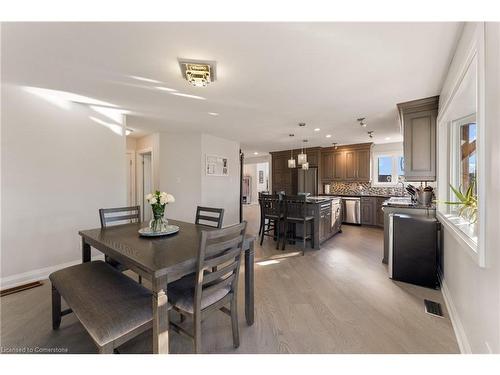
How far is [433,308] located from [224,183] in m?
4.40

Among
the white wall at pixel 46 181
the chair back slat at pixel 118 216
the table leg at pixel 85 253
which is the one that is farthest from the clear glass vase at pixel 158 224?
the white wall at pixel 46 181

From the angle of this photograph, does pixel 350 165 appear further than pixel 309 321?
Yes

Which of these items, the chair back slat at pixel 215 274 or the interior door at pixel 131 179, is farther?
the interior door at pixel 131 179

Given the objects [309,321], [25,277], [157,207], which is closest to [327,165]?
[309,321]

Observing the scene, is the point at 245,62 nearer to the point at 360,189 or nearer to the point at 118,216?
the point at 118,216

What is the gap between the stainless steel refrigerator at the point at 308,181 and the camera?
22.5 feet

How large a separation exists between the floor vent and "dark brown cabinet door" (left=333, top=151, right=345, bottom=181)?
Result: 4621 millimetres

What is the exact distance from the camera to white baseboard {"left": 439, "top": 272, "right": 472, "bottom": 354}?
1487 millimetres

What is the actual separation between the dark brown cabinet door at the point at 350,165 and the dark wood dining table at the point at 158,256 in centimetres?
545

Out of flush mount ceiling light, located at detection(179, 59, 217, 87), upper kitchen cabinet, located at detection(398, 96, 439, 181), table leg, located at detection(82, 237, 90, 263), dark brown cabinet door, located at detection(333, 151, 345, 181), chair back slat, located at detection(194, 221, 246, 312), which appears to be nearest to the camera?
chair back slat, located at detection(194, 221, 246, 312)

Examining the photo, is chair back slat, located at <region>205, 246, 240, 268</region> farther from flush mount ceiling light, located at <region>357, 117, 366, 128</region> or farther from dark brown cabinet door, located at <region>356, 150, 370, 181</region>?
dark brown cabinet door, located at <region>356, 150, 370, 181</region>

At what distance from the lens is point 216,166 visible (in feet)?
17.0

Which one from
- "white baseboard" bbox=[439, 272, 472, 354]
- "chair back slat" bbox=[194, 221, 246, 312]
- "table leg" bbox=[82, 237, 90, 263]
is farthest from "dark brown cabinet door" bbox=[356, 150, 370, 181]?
"table leg" bbox=[82, 237, 90, 263]

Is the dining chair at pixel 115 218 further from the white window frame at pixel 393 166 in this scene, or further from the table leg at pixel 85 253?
the white window frame at pixel 393 166
